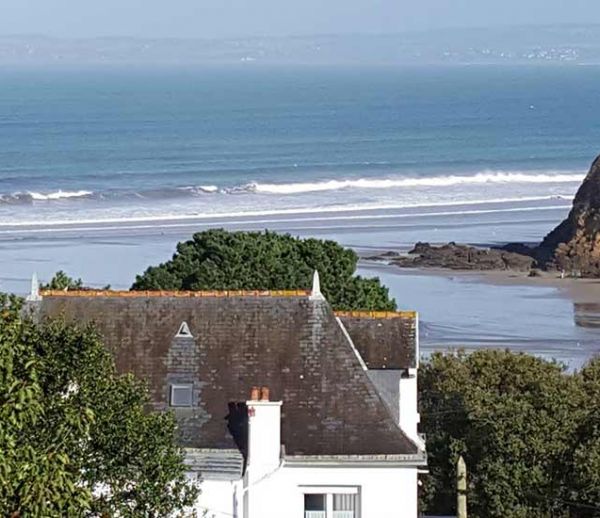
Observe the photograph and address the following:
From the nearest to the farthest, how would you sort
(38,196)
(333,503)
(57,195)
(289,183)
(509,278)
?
(333,503), (509,278), (38,196), (57,195), (289,183)

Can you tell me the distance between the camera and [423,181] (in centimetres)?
9531

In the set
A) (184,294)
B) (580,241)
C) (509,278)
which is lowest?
(184,294)

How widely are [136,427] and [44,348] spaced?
36.3 inches

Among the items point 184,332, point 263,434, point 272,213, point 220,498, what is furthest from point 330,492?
point 272,213

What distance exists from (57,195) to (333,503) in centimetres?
Answer: 6838

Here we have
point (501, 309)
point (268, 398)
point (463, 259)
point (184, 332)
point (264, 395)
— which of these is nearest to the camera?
point (264, 395)

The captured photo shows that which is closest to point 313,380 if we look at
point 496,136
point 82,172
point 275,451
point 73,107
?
point 275,451

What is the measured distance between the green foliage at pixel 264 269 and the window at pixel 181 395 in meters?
9.32

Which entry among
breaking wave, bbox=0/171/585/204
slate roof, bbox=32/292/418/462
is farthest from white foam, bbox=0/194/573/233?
slate roof, bbox=32/292/418/462

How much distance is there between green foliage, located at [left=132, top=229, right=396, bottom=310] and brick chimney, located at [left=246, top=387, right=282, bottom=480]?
9963 millimetres

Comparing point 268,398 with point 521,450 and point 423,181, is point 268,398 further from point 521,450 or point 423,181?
point 423,181

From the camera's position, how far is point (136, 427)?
13.0 metres

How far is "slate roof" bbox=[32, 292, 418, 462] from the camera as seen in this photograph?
1684cm

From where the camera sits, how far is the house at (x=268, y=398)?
1659cm
